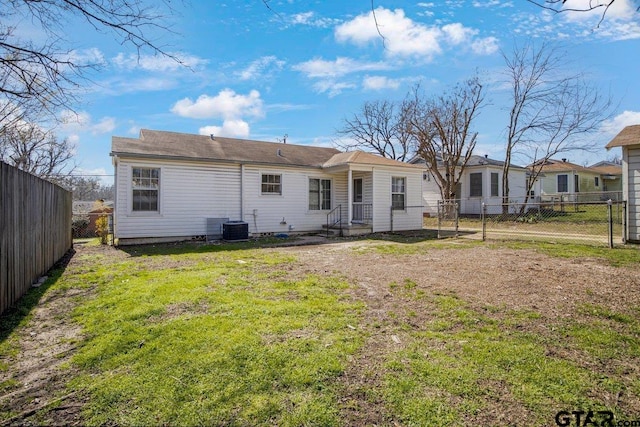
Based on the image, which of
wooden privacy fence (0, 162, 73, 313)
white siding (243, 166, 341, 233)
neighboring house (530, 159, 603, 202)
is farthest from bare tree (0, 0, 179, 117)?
neighboring house (530, 159, 603, 202)

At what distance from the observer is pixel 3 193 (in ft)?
14.1

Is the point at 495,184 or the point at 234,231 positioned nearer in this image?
the point at 234,231

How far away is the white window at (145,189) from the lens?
436 inches

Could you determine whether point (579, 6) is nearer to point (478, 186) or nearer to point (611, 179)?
point (478, 186)

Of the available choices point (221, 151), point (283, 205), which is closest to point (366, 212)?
point (283, 205)

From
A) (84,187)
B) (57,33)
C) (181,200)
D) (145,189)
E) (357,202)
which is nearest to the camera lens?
(57,33)

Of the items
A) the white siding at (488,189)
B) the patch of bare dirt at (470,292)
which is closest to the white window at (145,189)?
the patch of bare dirt at (470,292)

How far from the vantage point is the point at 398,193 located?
15.2 m

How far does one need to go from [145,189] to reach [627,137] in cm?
1437

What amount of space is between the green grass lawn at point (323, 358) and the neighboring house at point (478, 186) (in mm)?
18628

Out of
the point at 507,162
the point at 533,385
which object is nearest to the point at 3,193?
the point at 533,385

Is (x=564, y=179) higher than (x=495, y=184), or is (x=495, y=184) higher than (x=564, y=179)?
(x=564, y=179)

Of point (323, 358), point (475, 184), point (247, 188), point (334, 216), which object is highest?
point (475, 184)

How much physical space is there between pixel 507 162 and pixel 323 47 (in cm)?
1906
